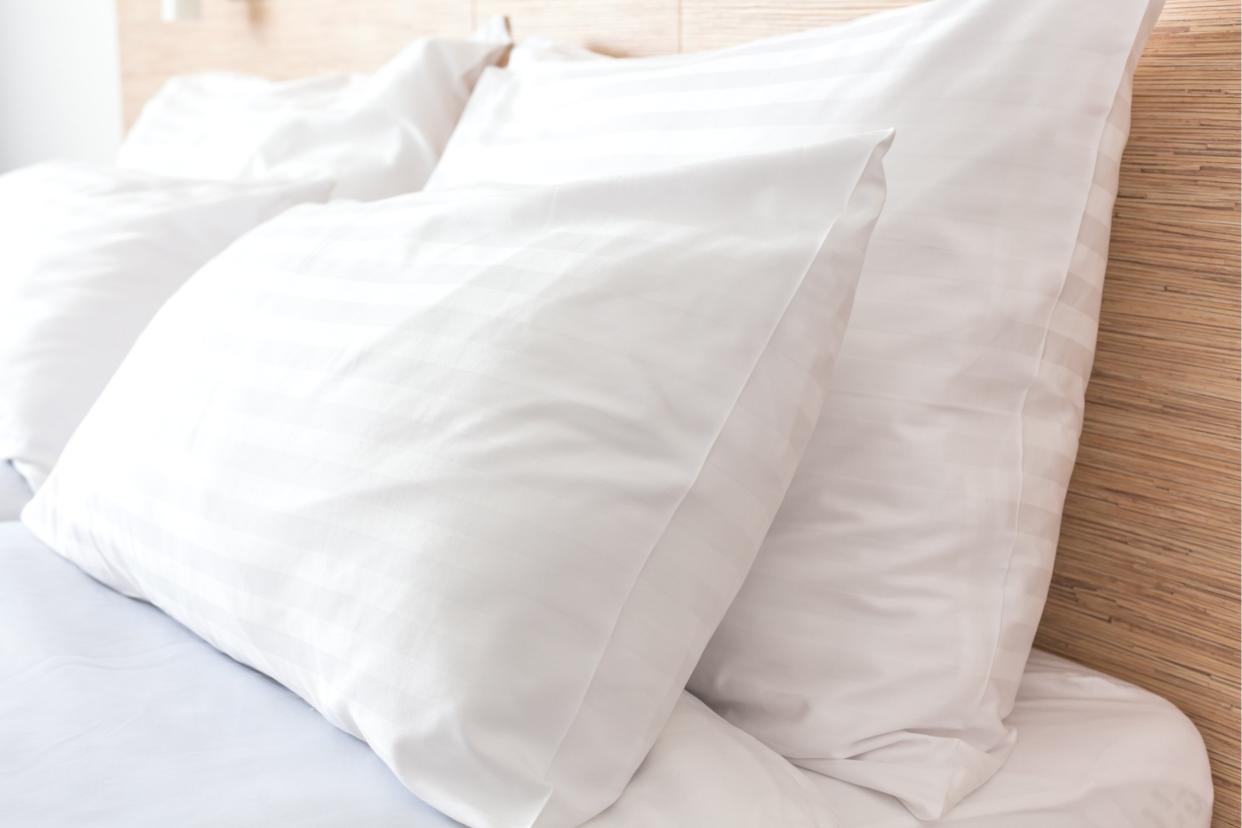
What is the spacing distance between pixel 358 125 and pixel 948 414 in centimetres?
111

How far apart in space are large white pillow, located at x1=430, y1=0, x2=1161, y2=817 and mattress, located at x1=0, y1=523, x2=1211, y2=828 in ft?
0.18

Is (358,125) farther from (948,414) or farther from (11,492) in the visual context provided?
(948,414)

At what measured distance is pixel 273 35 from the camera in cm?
222

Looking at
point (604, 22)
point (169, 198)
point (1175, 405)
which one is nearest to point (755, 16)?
point (604, 22)

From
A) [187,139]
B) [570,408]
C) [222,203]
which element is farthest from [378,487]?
[187,139]

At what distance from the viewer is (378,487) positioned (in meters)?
0.70

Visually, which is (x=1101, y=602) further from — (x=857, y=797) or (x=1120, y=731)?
(x=857, y=797)

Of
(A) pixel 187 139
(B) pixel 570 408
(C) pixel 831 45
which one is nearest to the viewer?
(B) pixel 570 408

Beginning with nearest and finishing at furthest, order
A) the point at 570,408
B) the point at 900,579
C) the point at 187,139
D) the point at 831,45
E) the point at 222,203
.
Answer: the point at 570,408 → the point at 900,579 → the point at 831,45 → the point at 222,203 → the point at 187,139

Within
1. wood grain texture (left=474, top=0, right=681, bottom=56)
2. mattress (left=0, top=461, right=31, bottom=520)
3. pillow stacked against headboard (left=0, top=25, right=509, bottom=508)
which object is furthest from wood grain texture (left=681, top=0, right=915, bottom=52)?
mattress (left=0, top=461, right=31, bottom=520)

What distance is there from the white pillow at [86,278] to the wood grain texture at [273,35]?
22.2 inches

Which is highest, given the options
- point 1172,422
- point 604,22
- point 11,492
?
point 604,22

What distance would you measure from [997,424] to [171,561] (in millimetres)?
597

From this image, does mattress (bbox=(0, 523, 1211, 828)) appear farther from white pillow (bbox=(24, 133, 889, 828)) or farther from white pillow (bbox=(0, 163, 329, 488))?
white pillow (bbox=(0, 163, 329, 488))
